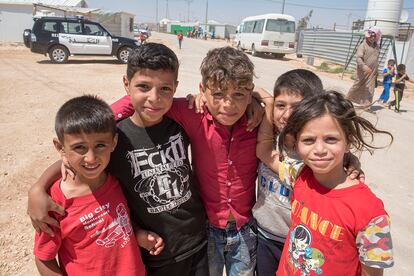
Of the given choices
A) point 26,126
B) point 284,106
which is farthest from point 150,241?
point 26,126

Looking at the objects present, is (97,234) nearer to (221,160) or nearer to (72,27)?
(221,160)

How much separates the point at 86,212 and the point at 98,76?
36.4 feet

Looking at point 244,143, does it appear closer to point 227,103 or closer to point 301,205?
point 227,103

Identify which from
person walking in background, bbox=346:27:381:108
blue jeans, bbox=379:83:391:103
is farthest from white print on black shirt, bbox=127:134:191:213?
blue jeans, bbox=379:83:391:103

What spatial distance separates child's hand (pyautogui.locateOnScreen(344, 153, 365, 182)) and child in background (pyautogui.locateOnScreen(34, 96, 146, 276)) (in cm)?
113

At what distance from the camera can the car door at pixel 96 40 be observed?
1544cm

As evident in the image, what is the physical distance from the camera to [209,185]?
1969 mm

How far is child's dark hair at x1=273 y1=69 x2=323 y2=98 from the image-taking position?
181 centimetres

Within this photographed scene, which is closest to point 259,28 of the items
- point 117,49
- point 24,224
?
point 117,49

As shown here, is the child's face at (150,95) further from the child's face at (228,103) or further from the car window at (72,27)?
the car window at (72,27)

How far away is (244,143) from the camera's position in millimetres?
1922

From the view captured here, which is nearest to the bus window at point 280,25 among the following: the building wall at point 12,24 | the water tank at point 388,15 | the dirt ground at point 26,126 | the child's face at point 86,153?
the water tank at point 388,15

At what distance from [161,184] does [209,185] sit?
32 centimetres

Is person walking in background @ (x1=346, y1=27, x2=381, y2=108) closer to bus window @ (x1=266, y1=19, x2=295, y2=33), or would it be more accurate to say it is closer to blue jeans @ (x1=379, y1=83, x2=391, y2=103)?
blue jeans @ (x1=379, y1=83, x2=391, y2=103)
